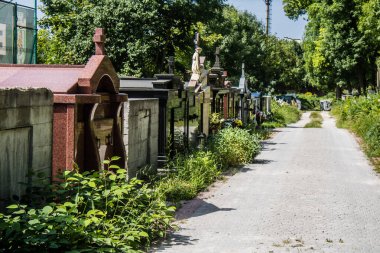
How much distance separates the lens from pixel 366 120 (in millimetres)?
28500

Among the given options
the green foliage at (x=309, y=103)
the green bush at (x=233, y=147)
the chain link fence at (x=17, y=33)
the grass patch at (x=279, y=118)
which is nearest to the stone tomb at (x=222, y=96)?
the green bush at (x=233, y=147)

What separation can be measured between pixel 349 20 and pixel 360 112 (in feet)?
44.3

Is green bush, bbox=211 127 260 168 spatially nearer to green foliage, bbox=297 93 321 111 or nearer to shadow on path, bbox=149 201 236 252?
shadow on path, bbox=149 201 236 252

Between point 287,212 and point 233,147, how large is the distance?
7.27 meters

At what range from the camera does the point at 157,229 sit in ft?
26.3

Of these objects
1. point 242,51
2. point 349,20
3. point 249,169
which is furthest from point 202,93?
point 242,51

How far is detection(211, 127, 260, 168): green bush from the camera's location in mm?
16750

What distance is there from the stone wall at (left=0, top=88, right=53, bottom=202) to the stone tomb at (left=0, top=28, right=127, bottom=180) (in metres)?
0.47

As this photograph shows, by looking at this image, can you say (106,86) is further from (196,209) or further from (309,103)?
(309,103)

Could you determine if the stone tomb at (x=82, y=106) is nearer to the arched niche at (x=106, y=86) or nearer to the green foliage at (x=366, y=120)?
the arched niche at (x=106, y=86)

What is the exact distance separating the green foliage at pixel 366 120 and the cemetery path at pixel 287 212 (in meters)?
3.15

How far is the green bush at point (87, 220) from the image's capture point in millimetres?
5707

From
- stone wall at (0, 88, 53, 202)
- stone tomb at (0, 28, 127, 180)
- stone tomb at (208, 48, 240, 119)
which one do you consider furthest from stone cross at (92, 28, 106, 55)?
stone tomb at (208, 48, 240, 119)

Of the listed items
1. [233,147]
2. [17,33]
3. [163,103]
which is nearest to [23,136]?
[163,103]
